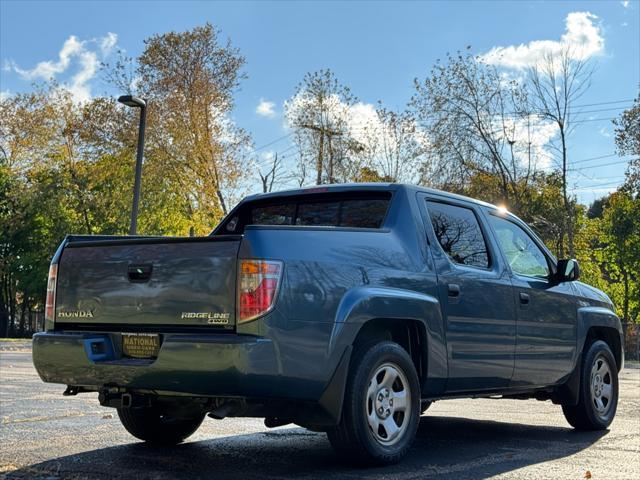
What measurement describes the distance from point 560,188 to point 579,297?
103ft

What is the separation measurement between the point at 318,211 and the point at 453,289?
47.0 inches

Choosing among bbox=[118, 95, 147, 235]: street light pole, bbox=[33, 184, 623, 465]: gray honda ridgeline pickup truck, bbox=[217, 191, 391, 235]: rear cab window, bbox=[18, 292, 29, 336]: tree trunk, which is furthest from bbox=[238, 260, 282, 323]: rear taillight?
bbox=[18, 292, 29, 336]: tree trunk

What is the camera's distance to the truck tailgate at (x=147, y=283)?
4.96 m

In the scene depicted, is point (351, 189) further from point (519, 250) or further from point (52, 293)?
point (52, 293)

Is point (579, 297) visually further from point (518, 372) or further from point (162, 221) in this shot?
point (162, 221)

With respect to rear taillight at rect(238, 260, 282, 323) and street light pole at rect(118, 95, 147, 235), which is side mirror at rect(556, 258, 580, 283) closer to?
rear taillight at rect(238, 260, 282, 323)

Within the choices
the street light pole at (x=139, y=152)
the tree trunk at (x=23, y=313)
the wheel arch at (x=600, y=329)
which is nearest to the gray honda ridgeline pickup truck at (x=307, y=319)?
the wheel arch at (x=600, y=329)

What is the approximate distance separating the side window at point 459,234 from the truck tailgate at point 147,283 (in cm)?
198

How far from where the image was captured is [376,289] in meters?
5.45

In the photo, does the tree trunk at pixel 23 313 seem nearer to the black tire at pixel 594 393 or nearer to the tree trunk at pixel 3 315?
the tree trunk at pixel 3 315

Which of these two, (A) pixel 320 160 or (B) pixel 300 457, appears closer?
(B) pixel 300 457

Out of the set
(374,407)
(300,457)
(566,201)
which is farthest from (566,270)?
(566,201)

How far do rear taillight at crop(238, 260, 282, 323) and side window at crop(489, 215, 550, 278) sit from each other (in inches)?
110

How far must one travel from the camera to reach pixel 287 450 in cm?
634
